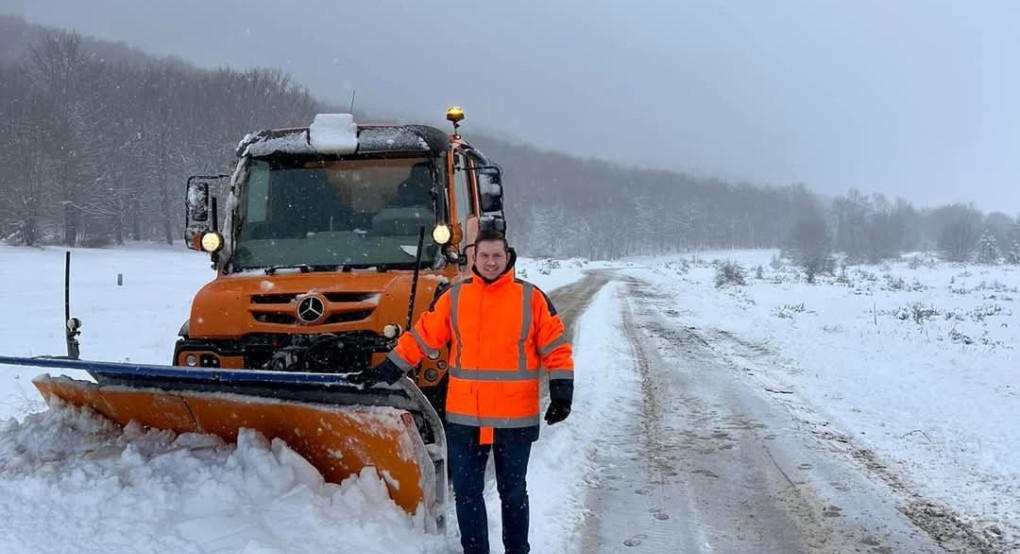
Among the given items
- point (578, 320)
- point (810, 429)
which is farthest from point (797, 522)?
point (578, 320)

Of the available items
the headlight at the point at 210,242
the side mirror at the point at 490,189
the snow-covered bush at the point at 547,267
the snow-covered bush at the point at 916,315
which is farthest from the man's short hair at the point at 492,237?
the snow-covered bush at the point at 547,267

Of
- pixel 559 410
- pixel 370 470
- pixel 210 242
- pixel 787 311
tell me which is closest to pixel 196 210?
pixel 210 242

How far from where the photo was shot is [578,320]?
49.2ft

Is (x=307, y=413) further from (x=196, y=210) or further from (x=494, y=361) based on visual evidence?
(x=196, y=210)

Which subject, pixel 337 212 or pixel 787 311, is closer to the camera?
pixel 337 212

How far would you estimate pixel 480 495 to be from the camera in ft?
11.1

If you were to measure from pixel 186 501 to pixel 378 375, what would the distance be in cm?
133

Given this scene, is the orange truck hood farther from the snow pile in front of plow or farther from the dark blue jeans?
the dark blue jeans

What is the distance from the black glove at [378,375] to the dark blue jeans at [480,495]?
1.38 ft

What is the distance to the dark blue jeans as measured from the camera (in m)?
3.33

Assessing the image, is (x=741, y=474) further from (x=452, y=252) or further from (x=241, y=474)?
(x=241, y=474)

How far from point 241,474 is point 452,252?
2103 millimetres

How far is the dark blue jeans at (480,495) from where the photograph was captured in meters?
3.33

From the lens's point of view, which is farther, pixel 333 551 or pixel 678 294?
pixel 678 294
